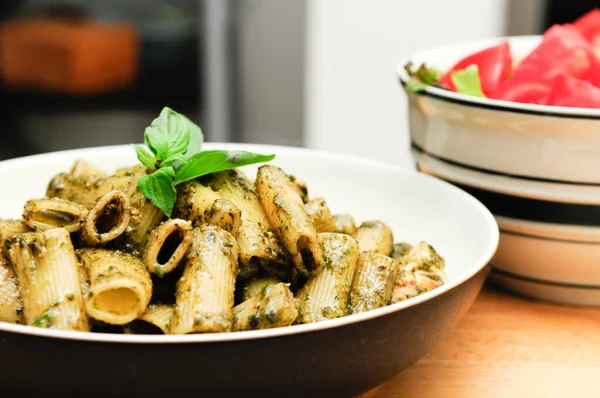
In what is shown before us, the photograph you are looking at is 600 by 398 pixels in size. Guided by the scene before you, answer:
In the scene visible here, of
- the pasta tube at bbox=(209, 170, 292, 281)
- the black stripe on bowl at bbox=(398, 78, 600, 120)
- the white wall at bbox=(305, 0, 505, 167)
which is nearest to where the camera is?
the pasta tube at bbox=(209, 170, 292, 281)

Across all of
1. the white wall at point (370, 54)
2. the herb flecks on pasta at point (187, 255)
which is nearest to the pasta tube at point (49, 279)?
the herb flecks on pasta at point (187, 255)

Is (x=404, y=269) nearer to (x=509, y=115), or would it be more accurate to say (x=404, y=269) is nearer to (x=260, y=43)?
(x=509, y=115)

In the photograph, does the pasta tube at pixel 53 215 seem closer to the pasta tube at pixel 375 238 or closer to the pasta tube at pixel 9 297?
the pasta tube at pixel 9 297

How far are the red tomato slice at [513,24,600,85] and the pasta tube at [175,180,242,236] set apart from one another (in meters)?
0.53

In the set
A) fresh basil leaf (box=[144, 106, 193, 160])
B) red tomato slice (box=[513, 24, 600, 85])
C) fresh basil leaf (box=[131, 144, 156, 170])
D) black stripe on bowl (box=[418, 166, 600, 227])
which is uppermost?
red tomato slice (box=[513, 24, 600, 85])

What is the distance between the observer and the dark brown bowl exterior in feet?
2.10


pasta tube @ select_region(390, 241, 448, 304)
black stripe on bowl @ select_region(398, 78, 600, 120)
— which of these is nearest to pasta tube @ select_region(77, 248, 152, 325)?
pasta tube @ select_region(390, 241, 448, 304)

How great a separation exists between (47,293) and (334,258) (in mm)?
326

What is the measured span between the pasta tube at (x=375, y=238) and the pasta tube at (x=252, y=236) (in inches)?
5.8

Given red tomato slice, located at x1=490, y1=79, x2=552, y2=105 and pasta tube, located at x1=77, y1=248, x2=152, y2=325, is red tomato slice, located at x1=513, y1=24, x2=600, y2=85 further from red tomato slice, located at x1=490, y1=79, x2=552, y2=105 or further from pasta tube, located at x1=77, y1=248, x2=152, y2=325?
pasta tube, located at x1=77, y1=248, x2=152, y2=325

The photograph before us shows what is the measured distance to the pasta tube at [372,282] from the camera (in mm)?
876

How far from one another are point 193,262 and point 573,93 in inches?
23.9

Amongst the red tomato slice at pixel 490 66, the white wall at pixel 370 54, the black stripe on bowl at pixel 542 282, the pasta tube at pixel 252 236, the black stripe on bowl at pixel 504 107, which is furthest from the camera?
the white wall at pixel 370 54

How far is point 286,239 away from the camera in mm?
864
